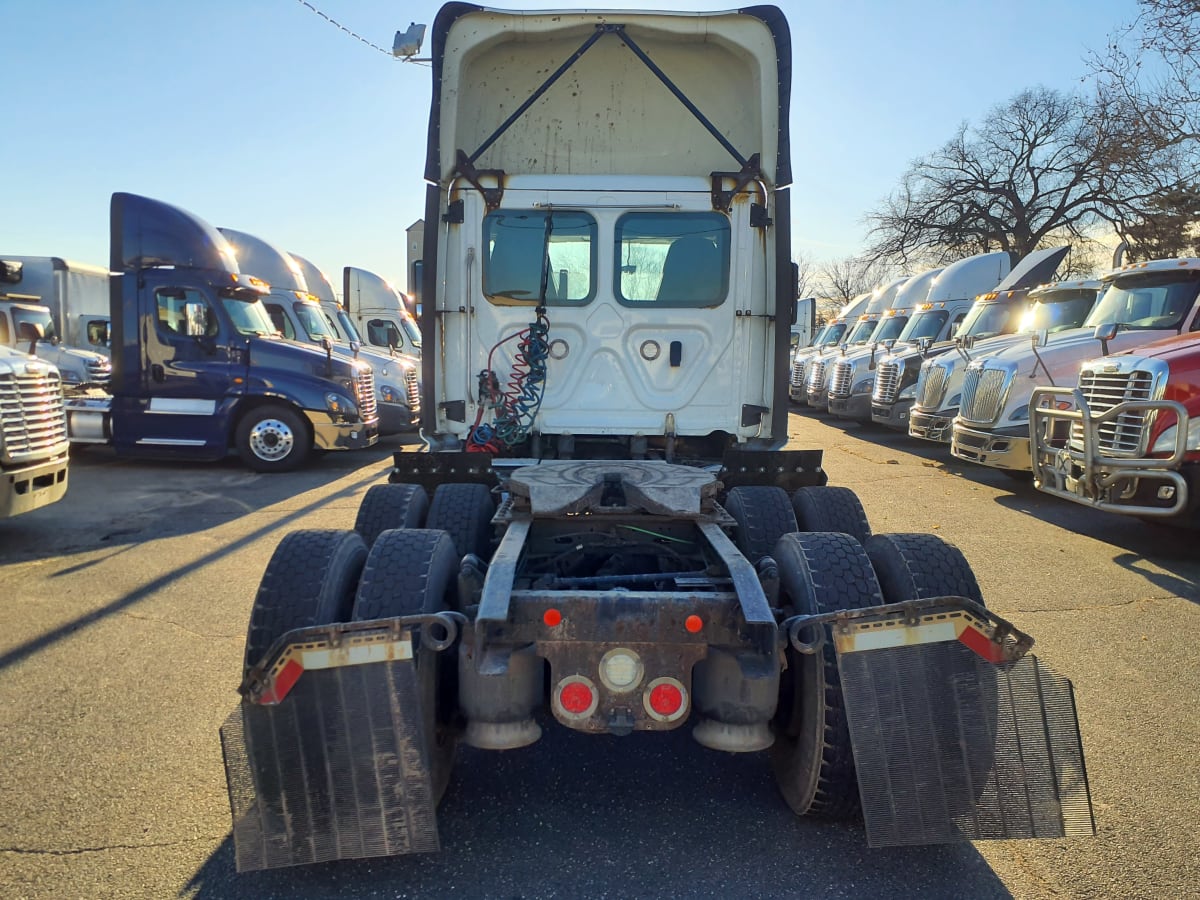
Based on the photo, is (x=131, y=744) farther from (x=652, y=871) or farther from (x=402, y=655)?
(x=652, y=871)

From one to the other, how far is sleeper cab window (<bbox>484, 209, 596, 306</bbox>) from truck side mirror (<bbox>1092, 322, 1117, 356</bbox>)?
5.87 m

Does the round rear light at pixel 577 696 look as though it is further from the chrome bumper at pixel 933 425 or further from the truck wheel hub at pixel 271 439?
the chrome bumper at pixel 933 425

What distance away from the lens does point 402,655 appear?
239 cm

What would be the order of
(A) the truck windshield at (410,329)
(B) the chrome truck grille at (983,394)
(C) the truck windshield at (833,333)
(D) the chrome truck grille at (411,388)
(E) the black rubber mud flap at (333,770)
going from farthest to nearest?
1. (C) the truck windshield at (833,333)
2. (A) the truck windshield at (410,329)
3. (D) the chrome truck grille at (411,388)
4. (B) the chrome truck grille at (983,394)
5. (E) the black rubber mud flap at (333,770)

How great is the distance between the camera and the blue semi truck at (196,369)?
1046 centimetres

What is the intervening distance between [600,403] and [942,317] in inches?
503

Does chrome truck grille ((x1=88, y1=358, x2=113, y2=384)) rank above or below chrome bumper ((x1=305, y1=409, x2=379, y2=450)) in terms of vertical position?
above

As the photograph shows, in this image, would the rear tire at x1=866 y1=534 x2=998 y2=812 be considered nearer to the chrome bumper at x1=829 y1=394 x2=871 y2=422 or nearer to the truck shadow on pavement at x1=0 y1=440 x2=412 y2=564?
the truck shadow on pavement at x1=0 y1=440 x2=412 y2=564

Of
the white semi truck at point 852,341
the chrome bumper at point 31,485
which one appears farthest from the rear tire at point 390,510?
the white semi truck at point 852,341

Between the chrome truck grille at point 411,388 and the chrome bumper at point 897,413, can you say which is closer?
the chrome truck grille at point 411,388

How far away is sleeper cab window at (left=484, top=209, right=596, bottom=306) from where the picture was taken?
207 inches

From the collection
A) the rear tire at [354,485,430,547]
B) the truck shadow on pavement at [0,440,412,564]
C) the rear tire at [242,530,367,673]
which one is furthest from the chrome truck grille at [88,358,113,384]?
the rear tire at [242,530,367,673]

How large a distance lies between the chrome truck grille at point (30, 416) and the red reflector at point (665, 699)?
6040mm

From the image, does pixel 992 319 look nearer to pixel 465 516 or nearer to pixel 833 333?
pixel 465 516
